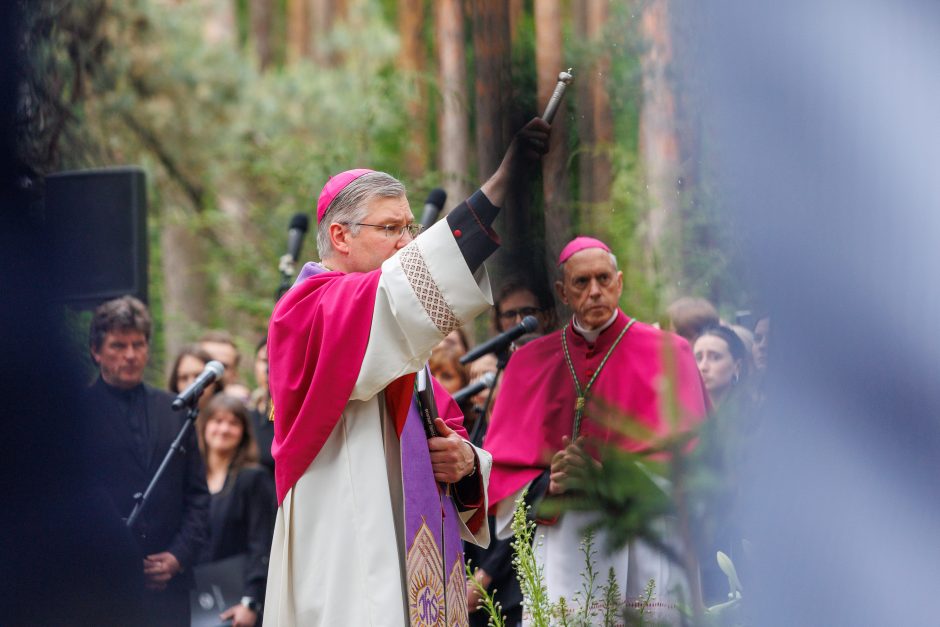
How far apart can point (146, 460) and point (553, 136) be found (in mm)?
2908

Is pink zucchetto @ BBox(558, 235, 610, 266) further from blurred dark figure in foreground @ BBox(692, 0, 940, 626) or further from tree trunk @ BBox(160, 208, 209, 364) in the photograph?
tree trunk @ BBox(160, 208, 209, 364)

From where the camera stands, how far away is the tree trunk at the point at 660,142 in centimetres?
235

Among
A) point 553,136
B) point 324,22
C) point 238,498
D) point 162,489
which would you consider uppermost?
point 324,22

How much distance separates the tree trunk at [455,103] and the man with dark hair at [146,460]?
1535 mm

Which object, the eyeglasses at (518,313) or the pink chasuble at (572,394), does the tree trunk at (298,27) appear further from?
the eyeglasses at (518,313)

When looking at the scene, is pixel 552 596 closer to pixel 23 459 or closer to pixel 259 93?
pixel 23 459

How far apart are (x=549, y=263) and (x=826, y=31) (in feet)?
5.35

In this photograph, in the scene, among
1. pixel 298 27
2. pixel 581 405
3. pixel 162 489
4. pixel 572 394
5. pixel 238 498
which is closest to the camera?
pixel 581 405

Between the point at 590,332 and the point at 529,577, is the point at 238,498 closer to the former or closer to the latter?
the point at 590,332

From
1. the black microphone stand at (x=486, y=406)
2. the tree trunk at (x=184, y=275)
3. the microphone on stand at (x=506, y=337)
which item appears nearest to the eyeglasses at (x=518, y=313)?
the microphone on stand at (x=506, y=337)

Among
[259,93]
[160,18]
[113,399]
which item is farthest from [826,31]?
[259,93]

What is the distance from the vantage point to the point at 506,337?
408cm

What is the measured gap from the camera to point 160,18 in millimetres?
14047

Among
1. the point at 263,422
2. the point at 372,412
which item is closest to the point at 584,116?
the point at 372,412
